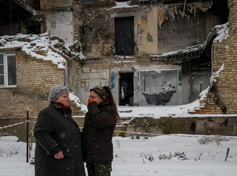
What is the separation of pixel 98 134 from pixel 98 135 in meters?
0.01

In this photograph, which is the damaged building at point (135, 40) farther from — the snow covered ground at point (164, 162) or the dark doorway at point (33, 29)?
the snow covered ground at point (164, 162)

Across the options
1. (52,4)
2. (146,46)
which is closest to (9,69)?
(52,4)

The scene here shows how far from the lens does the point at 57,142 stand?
83.3 inches

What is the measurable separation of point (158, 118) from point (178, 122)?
2.41 ft

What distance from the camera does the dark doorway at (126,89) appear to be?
38.4ft

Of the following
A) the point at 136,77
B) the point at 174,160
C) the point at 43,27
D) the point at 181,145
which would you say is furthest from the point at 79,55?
the point at 174,160

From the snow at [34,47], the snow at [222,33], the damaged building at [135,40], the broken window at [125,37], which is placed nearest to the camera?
the snow at [222,33]

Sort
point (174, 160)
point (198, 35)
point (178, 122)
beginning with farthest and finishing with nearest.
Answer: point (198, 35), point (178, 122), point (174, 160)

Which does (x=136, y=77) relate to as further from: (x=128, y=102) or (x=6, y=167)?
(x=6, y=167)

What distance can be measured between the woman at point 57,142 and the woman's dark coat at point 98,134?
0.36 feet

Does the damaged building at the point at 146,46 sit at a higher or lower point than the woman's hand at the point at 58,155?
higher

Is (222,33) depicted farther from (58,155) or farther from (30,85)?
(30,85)

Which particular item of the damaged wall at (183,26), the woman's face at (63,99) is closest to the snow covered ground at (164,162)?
the woman's face at (63,99)

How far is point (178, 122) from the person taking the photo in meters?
7.18
